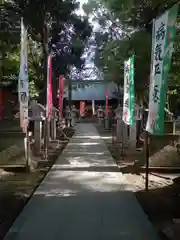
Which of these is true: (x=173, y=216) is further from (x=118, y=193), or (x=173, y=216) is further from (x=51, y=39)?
(x=51, y=39)

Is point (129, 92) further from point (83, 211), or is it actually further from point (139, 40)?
point (83, 211)

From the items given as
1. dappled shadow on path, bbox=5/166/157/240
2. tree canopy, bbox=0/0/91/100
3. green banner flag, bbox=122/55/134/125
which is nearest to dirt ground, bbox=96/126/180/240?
dappled shadow on path, bbox=5/166/157/240

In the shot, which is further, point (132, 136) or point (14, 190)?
point (132, 136)

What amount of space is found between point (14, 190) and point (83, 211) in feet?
8.60

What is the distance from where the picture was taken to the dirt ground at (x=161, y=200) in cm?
520

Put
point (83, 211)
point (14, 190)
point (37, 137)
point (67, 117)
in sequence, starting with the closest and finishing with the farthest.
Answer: point (83, 211) < point (14, 190) < point (37, 137) < point (67, 117)

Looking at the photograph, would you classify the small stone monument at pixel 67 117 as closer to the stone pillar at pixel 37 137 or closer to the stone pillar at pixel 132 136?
the stone pillar at pixel 132 136

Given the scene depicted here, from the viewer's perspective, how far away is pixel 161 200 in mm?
7395

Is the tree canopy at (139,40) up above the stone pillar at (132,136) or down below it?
above

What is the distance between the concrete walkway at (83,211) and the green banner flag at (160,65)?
1.64m

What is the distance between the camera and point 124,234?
5305 millimetres

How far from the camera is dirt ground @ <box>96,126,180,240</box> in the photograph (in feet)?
17.0

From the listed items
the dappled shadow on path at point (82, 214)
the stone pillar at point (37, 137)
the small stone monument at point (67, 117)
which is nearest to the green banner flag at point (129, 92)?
the dappled shadow on path at point (82, 214)

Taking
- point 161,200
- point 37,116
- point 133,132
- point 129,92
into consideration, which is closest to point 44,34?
point 37,116
